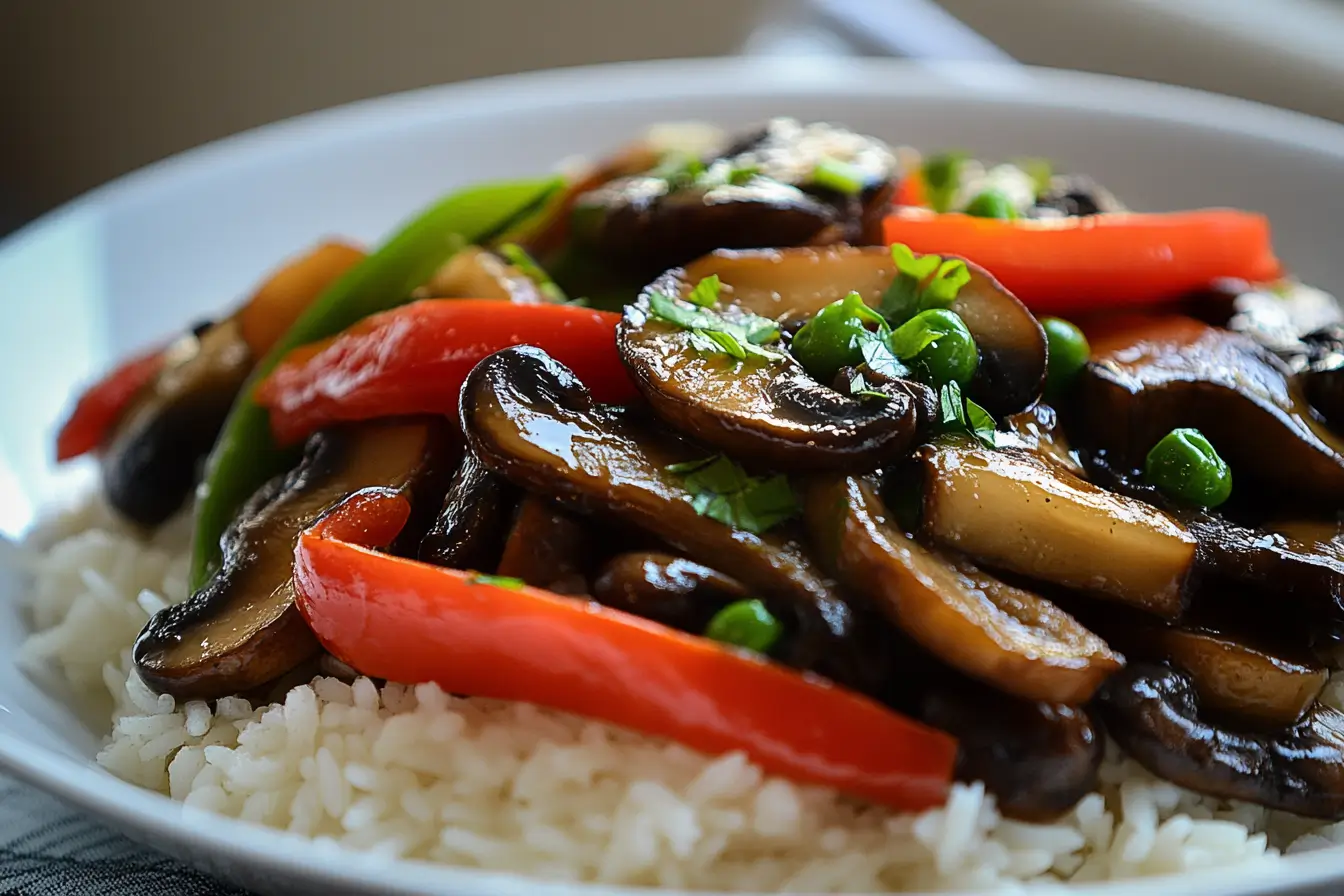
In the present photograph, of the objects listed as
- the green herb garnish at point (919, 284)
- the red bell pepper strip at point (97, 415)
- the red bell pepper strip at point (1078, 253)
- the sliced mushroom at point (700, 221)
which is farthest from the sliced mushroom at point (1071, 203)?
the red bell pepper strip at point (97, 415)

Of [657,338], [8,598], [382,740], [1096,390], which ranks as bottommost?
[8,598]

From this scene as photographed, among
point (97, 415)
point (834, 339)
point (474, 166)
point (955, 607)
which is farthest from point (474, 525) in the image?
point (474, 166)

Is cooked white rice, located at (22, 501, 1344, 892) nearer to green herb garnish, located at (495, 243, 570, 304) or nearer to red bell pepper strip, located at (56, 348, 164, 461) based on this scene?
green herb garnish, located at (495, 243, 570, 304)

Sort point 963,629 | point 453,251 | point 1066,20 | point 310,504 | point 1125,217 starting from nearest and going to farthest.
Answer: point 963,629 → point 310,504 → point 1125,217 → point 453,251 → point 1066,20

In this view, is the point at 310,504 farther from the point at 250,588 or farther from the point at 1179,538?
the point at 1179,538

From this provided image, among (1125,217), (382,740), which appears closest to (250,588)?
(382,740)

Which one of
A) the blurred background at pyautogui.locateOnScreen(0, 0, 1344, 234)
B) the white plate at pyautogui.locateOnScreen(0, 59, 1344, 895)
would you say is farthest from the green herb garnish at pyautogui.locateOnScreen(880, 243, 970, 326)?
the blurred background at pyautogui.locateOnScreen(0, 0, 1344, 234)
